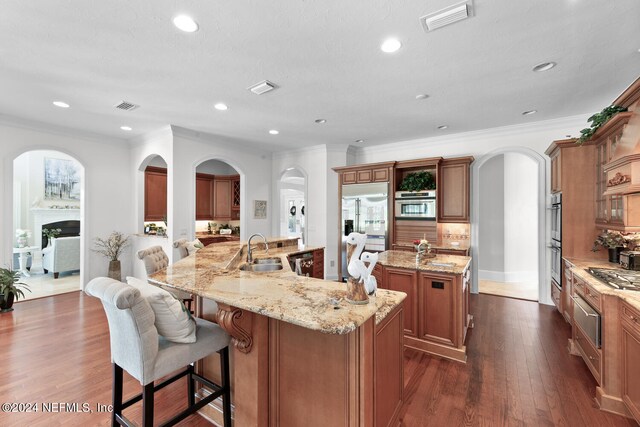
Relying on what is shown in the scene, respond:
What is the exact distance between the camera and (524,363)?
2789 millimetres

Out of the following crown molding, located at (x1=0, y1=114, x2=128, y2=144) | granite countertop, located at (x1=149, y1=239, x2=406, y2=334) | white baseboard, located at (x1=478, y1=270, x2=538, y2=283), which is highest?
crown molding, located at (x1=0, y1=114, x2=128, y2=144)

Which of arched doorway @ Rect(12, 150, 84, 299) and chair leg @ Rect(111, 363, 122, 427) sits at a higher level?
arched doorway @ Rect(12, 150, 84, 299)

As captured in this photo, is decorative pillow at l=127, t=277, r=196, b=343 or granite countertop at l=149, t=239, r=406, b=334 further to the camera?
decorative pillow at l=127, t=277, r=196, b=343

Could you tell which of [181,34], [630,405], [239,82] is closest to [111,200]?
[239,82]

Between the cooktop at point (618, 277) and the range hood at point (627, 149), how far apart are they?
0.71 meters

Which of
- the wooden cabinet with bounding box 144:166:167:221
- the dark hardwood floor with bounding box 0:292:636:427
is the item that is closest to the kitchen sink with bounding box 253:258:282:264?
the dark hardwood floor with bounding box 0:292:636:427

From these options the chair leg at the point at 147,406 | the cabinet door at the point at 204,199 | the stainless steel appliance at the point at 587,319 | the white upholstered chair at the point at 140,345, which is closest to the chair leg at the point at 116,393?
the white upholstered chair at the point at 140,345

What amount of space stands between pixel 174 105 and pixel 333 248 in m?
3.81

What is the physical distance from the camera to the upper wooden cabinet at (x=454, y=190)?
4.95m

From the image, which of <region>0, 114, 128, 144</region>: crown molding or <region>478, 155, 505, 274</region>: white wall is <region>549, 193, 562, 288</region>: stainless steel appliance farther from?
<region>0, 114, 128, 144</region>: crown molding

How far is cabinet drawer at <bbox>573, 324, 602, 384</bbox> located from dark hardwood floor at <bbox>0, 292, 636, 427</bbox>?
0.14 meters

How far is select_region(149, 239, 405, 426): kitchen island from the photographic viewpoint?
56.5 inches

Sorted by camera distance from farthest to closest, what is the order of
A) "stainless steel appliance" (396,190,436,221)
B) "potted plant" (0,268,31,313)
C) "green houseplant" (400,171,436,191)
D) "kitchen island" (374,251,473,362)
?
1. "green houseplant" (400,171,436,191)
2. "stainless steel appliance" (396,190,436,221)
3. "potted plant" (0,268,31,313)
4. "kitchen island" (374,251,473,362)

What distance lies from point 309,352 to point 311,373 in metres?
0.11
